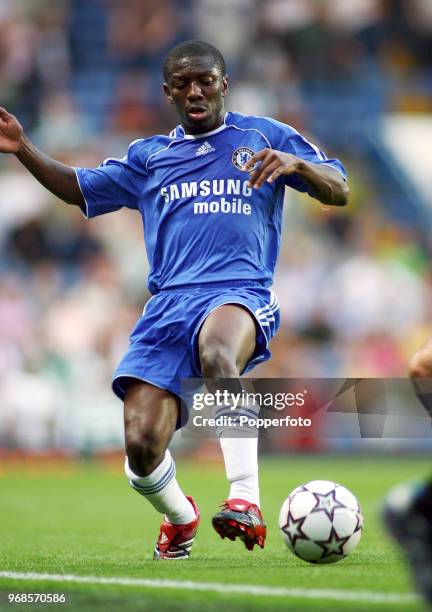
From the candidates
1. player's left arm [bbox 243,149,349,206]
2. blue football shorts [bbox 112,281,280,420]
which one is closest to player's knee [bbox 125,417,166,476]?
blue football shorts [bbox 112,281,280,420]

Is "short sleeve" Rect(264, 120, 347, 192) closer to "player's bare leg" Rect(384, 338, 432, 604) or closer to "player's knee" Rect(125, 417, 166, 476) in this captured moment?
"player's knee" Rect(125, 417, 166, 476)

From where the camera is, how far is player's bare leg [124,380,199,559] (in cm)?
639

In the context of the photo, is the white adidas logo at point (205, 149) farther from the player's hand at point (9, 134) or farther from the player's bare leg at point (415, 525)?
the player's bare leg at point (415, 525)

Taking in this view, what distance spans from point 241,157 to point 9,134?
4.03 ft

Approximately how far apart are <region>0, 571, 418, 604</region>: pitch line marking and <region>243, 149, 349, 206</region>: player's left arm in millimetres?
1902

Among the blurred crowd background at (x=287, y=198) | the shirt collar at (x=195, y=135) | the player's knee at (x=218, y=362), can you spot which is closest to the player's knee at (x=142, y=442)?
the player's knee at (x=218, y=362)

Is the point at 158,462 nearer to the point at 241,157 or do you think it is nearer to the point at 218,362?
the point at 218,362

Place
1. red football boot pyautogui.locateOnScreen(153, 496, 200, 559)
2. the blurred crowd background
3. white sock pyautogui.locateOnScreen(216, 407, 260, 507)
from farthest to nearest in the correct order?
the blurred crowd background
red football boot pyautogui.locateOnScreen(153, 496, 200, 559)
white sock pyautogui.locateOnScreen(216, 407, 260, 507)

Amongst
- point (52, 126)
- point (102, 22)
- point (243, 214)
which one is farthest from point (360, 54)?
point (243, 214)

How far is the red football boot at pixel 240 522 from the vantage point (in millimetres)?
5941

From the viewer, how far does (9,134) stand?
271 inches

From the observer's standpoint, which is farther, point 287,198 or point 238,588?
point 287,198

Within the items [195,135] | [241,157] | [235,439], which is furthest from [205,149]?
[235,439]

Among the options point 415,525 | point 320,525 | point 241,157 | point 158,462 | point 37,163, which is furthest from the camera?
point 37,163
